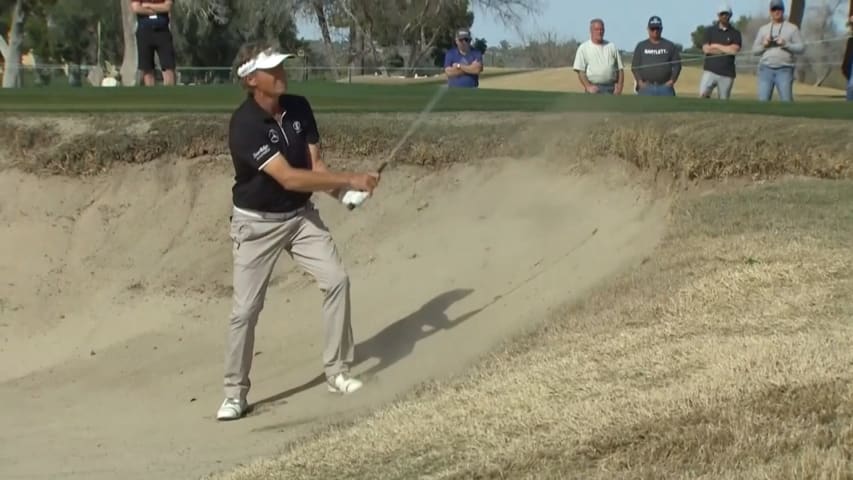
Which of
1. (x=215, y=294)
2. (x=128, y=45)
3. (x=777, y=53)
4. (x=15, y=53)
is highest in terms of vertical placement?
(x=777, y=53)

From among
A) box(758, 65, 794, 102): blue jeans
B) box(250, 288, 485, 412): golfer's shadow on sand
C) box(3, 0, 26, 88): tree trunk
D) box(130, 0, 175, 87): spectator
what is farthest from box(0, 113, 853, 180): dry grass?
box(3, 0, 26, 88): tree trunk

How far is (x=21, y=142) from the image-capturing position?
11.4 m

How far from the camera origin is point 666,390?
5422mm

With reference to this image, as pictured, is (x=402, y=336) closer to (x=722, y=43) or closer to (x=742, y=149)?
(x=742, y=149)

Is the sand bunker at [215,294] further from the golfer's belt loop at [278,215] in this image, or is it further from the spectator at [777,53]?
the spectator at [777,53]

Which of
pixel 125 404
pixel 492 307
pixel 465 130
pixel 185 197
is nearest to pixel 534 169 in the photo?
pixel 465 130

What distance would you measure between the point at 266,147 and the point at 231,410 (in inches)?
64.8

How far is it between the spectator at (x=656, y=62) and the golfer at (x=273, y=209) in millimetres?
8568

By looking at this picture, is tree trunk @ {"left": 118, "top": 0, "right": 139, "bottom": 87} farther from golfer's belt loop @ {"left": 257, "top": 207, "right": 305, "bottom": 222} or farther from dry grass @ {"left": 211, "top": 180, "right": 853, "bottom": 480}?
dry grass @ {"left": 211, "top": 180, "right": 853, "bottom": 480}

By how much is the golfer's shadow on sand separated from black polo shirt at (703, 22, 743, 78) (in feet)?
25.9

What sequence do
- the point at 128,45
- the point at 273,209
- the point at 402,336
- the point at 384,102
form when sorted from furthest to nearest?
the point at 128,45 < the point at 384,102 < the point at 402,336 < the point at 273,209

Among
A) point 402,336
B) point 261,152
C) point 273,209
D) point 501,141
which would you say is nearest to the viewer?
point 261,152

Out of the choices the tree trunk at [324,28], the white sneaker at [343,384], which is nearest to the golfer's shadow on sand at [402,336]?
the white sneaker at [343,384]

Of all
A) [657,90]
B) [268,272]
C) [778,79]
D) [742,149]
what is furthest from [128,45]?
[268,272]
